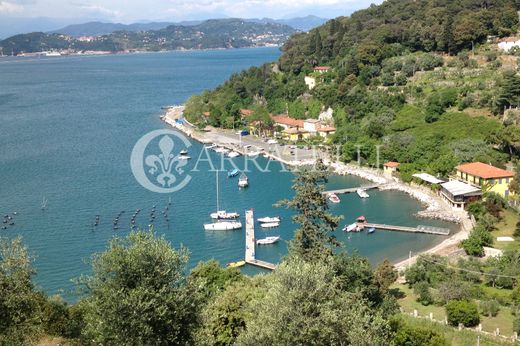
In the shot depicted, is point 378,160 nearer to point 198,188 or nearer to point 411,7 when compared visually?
point 198,188

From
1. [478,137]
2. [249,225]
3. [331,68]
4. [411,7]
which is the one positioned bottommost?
[249,225]

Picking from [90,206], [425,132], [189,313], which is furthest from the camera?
[425,132]

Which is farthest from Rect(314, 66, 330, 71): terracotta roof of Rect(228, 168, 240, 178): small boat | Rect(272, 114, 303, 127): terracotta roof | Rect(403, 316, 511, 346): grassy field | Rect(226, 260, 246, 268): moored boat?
Rect(403, 316, 511, 346): grassy field

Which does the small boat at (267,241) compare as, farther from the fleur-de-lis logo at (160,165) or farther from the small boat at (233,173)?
the small boat at (233,173)

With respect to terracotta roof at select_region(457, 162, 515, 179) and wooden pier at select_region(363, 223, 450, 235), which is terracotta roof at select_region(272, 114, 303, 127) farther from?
wooden pier at select_region(363, 223, 450, 235)

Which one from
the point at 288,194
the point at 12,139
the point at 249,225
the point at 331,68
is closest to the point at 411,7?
the point at 331,68

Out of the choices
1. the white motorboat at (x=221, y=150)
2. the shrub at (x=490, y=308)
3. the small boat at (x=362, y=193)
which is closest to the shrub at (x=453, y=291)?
the shrub at (x=490, y=308)
